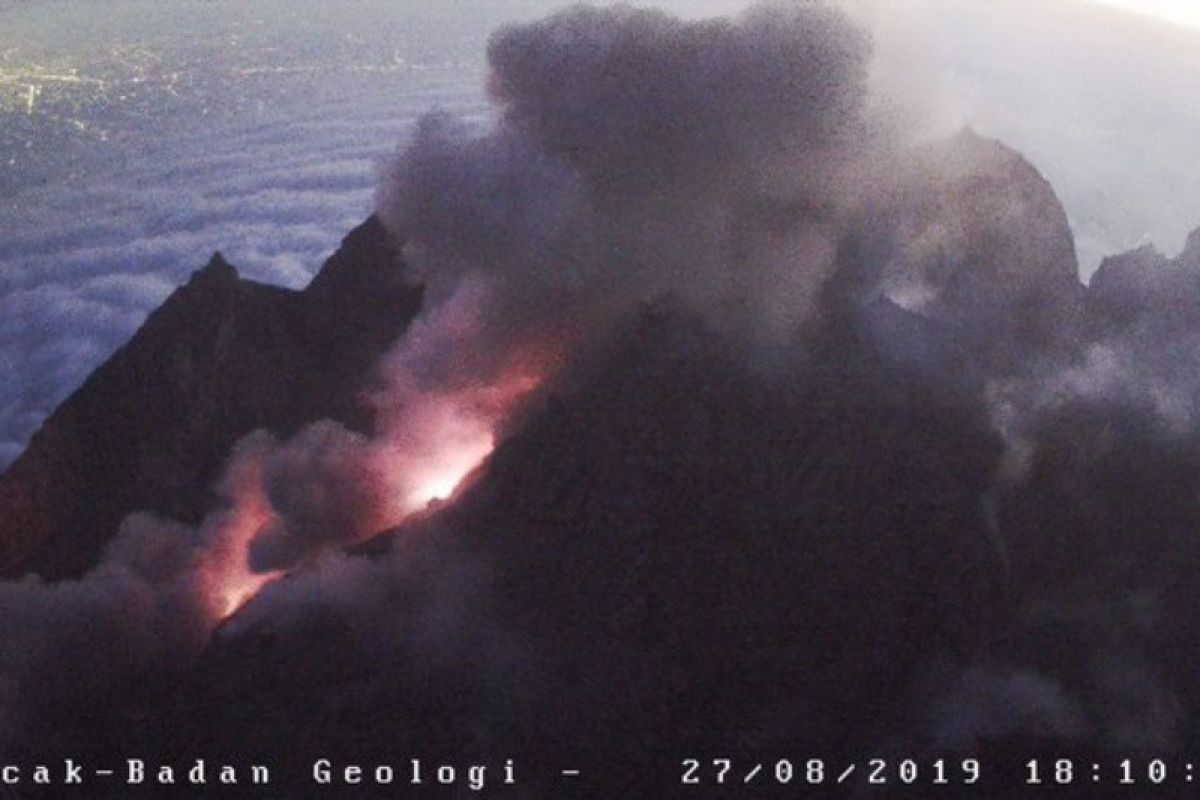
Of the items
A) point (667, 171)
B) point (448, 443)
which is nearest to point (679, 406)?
point (448, 443)

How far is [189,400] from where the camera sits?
54.0 m

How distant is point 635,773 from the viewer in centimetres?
2978

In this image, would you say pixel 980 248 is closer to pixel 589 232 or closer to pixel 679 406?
pixel 679 406

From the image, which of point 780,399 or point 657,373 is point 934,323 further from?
point 657,373

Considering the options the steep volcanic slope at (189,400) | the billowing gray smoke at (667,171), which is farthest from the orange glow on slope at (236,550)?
the billowing gray smoke at (667,171)

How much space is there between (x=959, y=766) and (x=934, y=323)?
719 inches

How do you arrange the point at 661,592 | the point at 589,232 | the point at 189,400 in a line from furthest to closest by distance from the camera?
the point at 189,400, the point at 589,232, the point at 661,592

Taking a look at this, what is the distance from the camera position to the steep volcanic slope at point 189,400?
174 ft

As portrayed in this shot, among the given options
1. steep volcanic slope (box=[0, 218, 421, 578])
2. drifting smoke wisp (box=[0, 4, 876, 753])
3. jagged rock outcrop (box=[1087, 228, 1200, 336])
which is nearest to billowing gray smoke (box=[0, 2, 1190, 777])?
drifting smoke wisp (box=[0, 4, 876, 753])

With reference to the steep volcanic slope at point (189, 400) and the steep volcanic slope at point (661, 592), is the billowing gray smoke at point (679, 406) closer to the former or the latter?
the steep volcanic slope at point (661, 592)

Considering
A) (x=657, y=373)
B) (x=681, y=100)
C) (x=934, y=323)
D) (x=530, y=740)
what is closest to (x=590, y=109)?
(x=681, y=100)
